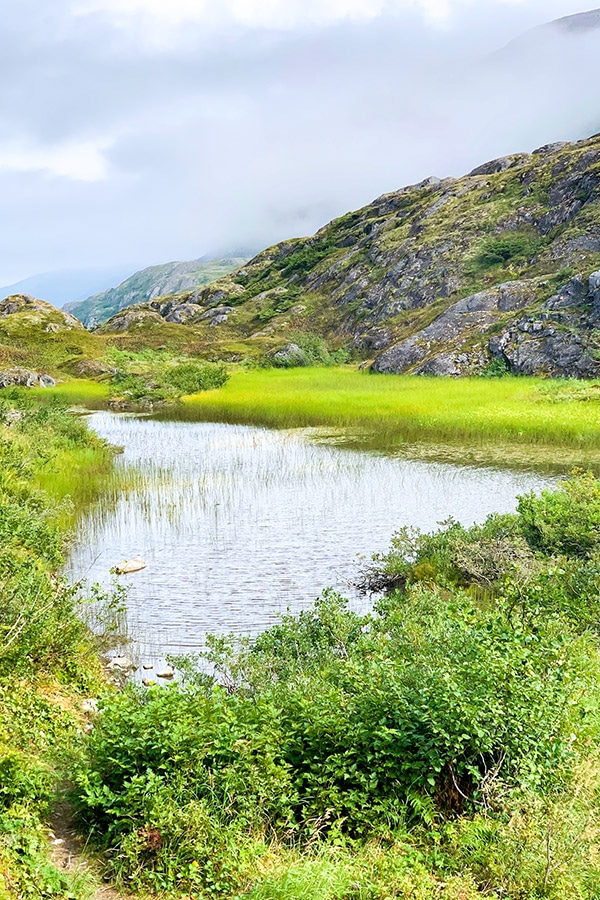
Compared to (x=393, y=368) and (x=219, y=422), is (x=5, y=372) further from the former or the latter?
(x=393, y=368)

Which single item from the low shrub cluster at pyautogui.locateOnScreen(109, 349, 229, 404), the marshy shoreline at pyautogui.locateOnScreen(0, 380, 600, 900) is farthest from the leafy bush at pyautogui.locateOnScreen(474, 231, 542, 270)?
the marshy shoreline at pyautogui.locateOnScreen(0, 380, 600, 900)

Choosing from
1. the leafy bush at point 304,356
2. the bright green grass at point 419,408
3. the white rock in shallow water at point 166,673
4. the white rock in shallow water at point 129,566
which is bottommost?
the white rock in shallow water at point 166,673

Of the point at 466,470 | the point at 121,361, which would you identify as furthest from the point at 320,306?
the point at 466,470

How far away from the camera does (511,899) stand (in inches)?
208

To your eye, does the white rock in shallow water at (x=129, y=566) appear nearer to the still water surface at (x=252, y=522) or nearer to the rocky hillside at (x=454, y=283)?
the still water surface at (x=252, y=522)

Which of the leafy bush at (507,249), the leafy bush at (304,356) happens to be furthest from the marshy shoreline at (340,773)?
the leafy bush at (507,249)

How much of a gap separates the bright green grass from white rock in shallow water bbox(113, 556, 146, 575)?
16.7 metres

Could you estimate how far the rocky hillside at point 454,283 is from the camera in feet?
173

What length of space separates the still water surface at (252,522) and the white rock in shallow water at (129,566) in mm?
218

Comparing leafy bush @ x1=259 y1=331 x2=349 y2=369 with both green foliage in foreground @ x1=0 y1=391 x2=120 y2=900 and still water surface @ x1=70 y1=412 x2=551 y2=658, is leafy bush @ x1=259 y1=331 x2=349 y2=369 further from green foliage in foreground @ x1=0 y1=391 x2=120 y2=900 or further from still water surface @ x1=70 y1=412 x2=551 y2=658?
green foliage in foreground @ x1=0 y1=391 x2=120 y2=900

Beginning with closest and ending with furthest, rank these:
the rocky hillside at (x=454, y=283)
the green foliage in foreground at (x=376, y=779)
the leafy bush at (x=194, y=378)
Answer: the green foliage in foreground at (x=376, y=779) → the rocky hillside at (x=454, y=283) → the leafy bush at (x=194, y=378)

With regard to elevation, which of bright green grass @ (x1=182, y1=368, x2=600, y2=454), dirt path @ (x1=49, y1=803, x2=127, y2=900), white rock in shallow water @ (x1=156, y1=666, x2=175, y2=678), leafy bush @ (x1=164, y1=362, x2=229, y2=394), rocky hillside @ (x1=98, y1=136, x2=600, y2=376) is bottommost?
white rock in shallow water @ (x1=156, y1=666, x2=175, y2=678)

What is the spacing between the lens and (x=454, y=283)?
7356 centimetres

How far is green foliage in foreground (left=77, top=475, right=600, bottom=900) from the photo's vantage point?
17.7 ft
